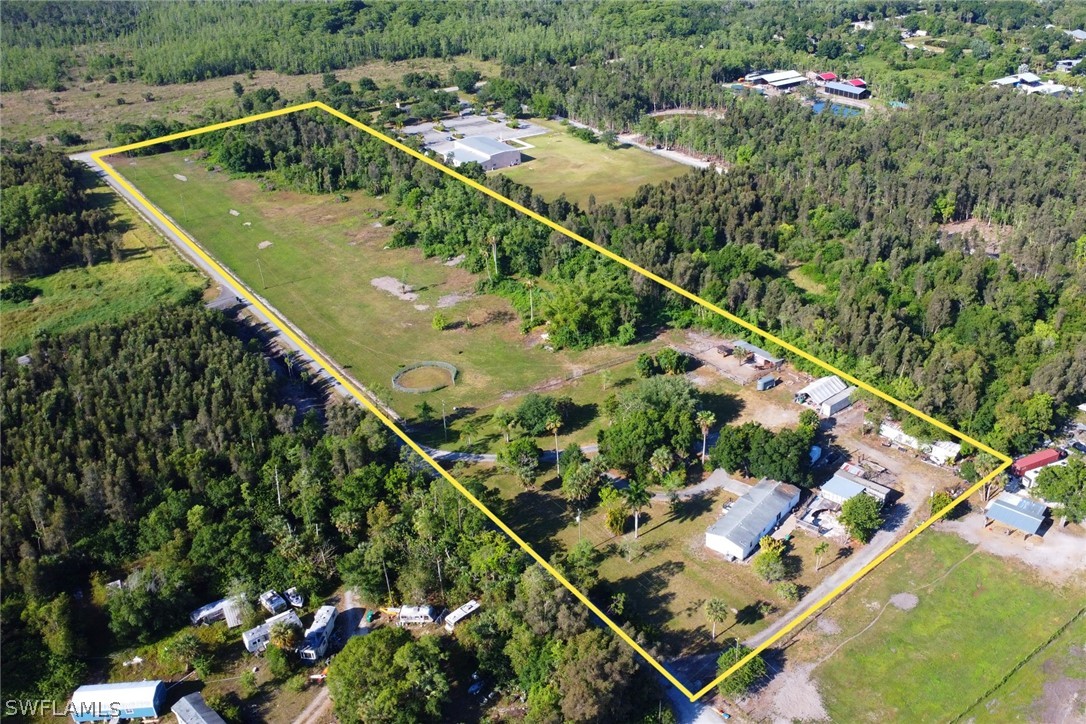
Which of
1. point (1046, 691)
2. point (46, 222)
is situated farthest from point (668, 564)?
point (46, 222)

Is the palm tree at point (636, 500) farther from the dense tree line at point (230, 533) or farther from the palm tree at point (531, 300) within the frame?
the palm tree at point (531, 300)

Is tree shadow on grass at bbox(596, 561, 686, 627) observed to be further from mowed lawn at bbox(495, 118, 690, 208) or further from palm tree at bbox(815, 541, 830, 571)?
mowed lawn at bbox(495, 118, 690, 208)

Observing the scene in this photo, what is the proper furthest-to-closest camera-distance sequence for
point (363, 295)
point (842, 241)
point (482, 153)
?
point (482, 153)
point (842, 241)
point (363, 295)

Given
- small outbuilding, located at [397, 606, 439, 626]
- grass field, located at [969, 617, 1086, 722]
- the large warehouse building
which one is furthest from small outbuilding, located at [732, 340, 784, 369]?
the large warehouse building

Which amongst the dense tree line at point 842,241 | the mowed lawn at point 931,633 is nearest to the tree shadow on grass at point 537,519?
the mowed lawn at point 931,633

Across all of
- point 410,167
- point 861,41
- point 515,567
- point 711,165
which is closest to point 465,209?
point 410,167

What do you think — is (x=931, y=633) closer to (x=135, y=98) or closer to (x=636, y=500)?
(x=636, y=500)

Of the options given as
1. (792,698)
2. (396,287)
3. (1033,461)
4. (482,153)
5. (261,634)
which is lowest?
(792,698)
